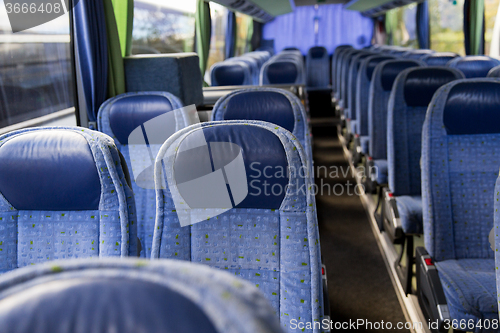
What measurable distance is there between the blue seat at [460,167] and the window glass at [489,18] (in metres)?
5.42

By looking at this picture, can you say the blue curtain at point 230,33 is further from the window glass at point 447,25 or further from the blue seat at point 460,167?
the blue seat at point 460,167

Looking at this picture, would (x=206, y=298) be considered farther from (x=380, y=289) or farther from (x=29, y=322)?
(x=380, y=289)

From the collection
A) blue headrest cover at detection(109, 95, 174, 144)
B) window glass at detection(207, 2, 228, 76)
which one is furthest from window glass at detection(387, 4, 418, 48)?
blue headrest cover at detection(109, 95, 174, 144)

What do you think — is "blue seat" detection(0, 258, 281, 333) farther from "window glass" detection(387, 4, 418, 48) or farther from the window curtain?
"window glass" detection(387, 4, 418, 48)

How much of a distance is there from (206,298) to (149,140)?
1.95 meters

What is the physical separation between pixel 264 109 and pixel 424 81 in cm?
127

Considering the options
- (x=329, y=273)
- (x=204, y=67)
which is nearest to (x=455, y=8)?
(x=204, y=67)

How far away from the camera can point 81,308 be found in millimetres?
401

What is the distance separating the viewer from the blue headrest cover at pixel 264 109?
7.00 ft

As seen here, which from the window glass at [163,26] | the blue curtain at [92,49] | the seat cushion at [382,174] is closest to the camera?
the blue curtain at [92,49]

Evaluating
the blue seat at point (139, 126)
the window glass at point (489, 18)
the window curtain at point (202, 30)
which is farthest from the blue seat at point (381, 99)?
the window glass at point (489, 18)

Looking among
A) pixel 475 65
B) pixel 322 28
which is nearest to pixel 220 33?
pixel 475 65

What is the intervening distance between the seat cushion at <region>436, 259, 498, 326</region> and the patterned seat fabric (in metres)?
0.67

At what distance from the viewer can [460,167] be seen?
6.86 feet
